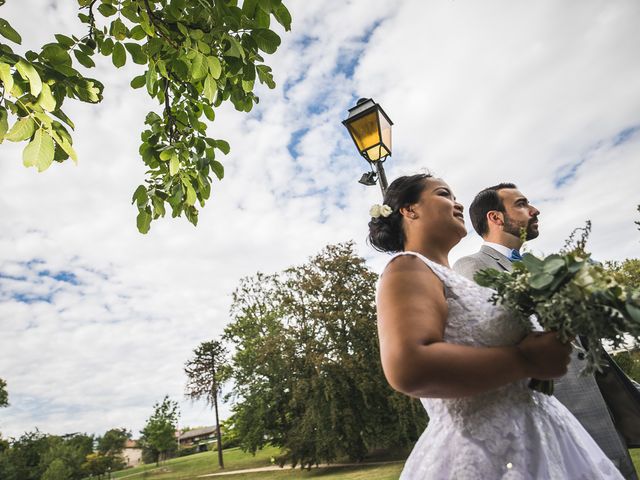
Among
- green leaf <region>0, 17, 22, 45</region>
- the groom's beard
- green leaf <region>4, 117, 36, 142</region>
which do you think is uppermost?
green leaf <region>0, 17, 22, 45</region>

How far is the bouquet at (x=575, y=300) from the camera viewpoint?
123 centimetres

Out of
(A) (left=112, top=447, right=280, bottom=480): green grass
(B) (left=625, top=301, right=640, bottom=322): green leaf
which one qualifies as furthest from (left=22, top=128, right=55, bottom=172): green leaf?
(A) (left=112, top=447, right=280, bottom=480): green grass

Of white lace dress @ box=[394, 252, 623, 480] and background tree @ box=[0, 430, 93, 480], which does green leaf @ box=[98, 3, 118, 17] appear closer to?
white lace dress @ box=[394, 252, 623, 480]

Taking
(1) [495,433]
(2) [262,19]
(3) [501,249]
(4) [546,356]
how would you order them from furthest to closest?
(3) [501,249] → (2) [262,19] → (1) [495,433] → (4) [546,356]

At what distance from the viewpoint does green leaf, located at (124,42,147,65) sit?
240cm

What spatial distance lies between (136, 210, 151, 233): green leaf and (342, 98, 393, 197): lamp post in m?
3.12

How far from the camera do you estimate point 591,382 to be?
247cm

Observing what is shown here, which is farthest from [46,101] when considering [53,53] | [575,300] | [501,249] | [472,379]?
[501,249]

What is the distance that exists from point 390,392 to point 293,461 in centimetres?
759

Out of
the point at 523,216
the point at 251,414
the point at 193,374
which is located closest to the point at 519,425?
the point at 523,216

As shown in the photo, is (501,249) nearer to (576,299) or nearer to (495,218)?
(495,218)

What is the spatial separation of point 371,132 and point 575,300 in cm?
398

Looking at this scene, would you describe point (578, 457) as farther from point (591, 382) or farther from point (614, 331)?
point (591, 382)

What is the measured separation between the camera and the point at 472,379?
1239mm
